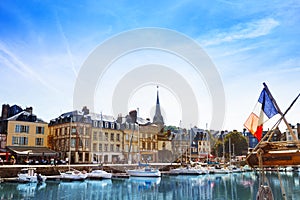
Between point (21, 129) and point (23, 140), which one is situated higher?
point (21, 129)

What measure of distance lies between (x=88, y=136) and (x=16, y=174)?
1801 cm

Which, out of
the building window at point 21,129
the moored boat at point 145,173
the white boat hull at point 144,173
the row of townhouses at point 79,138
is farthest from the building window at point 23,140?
the moored boat at point 145,173

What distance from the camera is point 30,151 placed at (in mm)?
46562

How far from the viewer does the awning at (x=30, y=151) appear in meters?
45.8

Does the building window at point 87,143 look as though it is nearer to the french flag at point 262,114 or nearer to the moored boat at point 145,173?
the moored boat at point 145,173

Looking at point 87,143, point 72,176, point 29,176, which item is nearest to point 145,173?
point 87,143

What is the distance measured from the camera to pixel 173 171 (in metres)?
58.1

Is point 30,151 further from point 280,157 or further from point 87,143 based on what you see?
point 280,157

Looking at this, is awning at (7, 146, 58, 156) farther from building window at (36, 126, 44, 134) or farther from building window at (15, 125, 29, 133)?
building window at (36, 126, 44, 134)

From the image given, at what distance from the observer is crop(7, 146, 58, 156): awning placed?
150ft

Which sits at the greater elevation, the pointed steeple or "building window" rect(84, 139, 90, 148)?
the pointed steeple

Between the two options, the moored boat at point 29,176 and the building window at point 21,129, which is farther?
the building window at point 21,129

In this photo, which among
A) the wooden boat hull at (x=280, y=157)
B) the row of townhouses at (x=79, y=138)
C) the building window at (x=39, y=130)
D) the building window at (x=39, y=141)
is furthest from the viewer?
the building window at (x=39, y=130)

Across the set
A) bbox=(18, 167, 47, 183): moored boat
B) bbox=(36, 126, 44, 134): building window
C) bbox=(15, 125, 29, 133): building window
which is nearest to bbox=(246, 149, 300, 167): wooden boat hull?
bbox=(18, 167, 47, 183): moored boat
